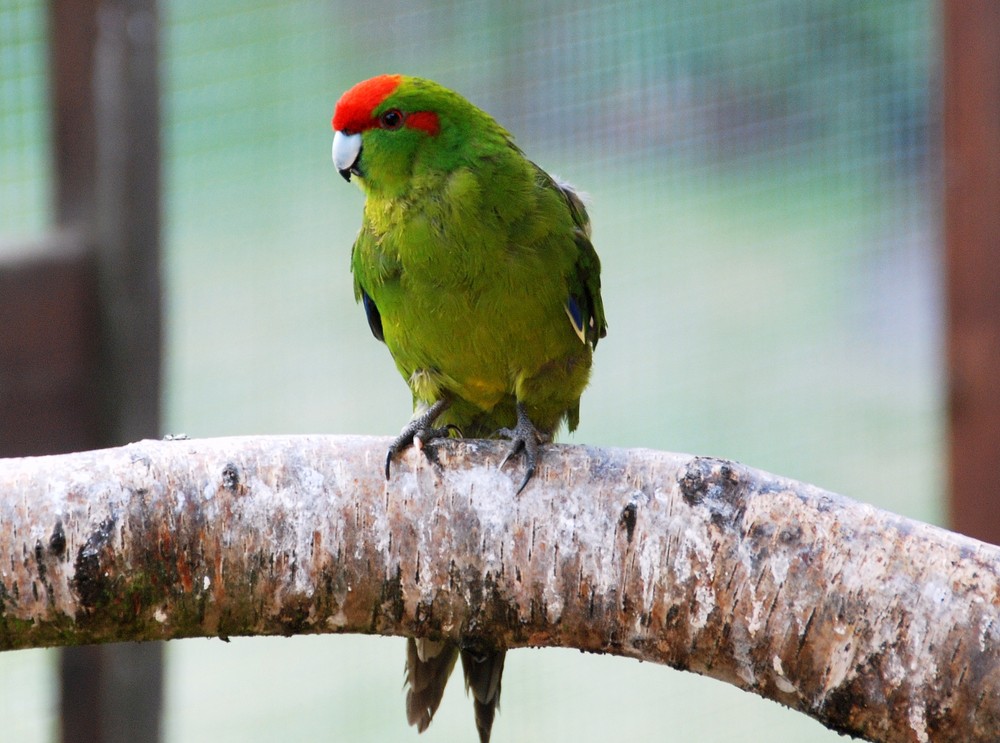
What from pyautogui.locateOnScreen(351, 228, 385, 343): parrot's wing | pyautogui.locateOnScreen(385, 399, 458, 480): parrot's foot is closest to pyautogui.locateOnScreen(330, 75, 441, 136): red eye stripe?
pyautogui.locateOnScreen(351, 228, 385, 343): parrot's wing

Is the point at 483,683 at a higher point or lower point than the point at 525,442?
lower

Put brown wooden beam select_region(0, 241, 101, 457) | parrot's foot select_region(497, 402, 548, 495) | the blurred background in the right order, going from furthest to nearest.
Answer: the blurred background → brown wooden beam select_region(0, 241, 101, 457) → parrot's foot select_region(497, 402, 548, 495)

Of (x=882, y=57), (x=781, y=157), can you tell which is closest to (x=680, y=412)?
(x=781, y=157)

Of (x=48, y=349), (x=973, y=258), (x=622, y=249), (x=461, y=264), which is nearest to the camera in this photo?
(x=461, y=264)

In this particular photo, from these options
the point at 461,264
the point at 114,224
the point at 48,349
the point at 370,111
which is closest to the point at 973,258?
the point at 461,264

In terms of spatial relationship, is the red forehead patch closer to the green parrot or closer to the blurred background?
the green parrot

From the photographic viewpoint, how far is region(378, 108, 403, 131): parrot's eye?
6.38 feet

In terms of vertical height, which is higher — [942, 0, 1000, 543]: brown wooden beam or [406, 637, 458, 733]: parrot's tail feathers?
[942, 0, 1000, 543]: brown wooden beam

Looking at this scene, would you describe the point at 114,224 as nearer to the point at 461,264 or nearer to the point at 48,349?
the point at 48,349

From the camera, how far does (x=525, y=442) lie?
1729 millimetres

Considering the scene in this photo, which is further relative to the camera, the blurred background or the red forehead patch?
the blurred background

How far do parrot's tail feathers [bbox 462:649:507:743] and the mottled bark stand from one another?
10.7 inches

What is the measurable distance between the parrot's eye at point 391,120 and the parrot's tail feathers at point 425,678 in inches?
34.1

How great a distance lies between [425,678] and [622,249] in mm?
2179
